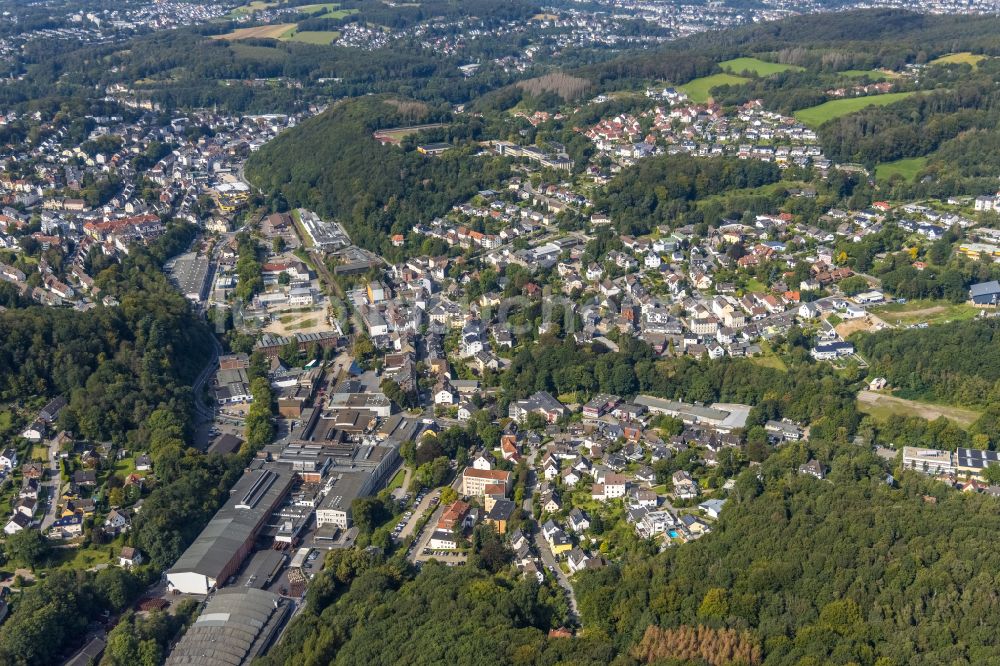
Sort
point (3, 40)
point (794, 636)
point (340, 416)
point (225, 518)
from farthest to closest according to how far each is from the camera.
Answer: point (3, 40) → point (340, 416) → point (225, 518) → point (794, 636)

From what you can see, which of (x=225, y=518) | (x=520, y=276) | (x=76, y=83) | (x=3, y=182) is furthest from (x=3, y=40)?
(x=225, y=518)

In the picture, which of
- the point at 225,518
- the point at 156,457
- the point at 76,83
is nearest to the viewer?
the point at 225,518

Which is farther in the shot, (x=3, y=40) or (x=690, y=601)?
(x=3, y=40)

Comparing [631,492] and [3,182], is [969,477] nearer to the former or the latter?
[631,492]

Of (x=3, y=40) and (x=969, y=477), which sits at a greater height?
(x=3, y=40)

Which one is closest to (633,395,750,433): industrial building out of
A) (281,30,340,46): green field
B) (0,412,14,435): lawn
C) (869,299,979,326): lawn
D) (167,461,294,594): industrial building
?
(869,299,979,326): lawn
